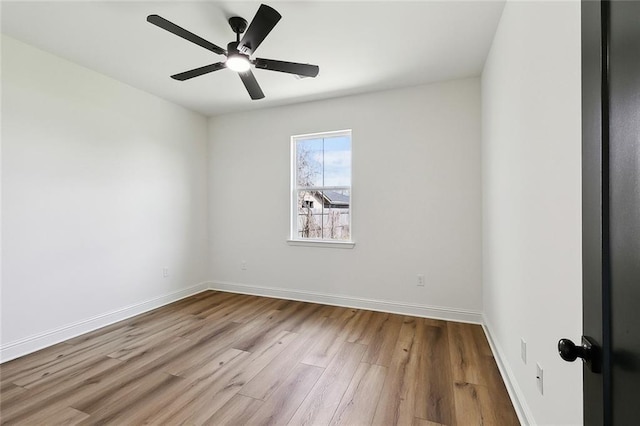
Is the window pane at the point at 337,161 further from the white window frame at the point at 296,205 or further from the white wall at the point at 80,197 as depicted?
the white wall at the point at 80,197

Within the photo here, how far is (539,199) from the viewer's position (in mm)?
1402

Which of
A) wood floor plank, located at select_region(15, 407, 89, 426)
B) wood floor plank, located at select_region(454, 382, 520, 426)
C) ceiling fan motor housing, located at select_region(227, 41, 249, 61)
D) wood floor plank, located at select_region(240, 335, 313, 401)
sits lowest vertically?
wood floor plank, located at select_region(15, 407, 89, 426)

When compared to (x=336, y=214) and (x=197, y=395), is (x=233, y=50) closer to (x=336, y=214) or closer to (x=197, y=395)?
(x=336, y=214)

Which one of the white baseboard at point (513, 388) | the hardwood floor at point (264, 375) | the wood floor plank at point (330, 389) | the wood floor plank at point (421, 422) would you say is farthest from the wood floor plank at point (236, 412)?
the white baseboard at point (513, 388)

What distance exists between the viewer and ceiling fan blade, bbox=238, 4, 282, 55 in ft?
5.51

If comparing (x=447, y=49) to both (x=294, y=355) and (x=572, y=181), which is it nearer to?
(x=572, y=181)

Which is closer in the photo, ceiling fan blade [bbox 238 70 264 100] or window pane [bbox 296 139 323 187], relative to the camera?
ceiling fan blade [bbox 238 70 264 100]

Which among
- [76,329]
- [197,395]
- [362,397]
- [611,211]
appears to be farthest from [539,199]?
[76,329]

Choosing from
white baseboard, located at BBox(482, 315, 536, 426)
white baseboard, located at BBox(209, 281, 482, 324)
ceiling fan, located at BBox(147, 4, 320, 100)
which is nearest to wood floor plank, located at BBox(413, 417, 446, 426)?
white baseboard, located at BBox(482, 315, 536, 426)

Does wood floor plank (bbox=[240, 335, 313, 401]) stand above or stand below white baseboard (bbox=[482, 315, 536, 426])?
below

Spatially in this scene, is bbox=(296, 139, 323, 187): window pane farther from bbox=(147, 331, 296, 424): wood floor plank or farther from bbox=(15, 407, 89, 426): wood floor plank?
bbox=(15, 407, 89, 426): wood floor plank

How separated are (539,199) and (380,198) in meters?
2.09

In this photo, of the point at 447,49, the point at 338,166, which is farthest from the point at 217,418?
the point at 447,49

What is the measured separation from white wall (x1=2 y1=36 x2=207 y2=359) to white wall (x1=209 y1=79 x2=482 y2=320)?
844 millimetres
